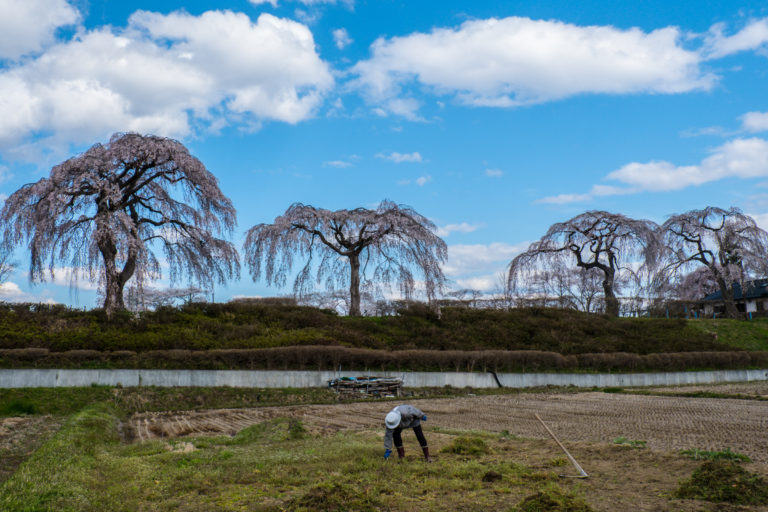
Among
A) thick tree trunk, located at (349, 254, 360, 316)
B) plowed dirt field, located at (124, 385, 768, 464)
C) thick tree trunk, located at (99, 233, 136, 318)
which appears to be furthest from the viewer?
thick tree trunk, located at (349, 254, 360, 316)

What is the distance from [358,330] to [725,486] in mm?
26871

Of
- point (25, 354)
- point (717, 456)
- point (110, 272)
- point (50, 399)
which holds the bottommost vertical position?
point (717, 456)

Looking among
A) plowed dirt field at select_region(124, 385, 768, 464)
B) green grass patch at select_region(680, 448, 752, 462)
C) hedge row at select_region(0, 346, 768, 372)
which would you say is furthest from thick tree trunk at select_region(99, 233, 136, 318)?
green grass patch at select_region(680, 448, 752, 462)

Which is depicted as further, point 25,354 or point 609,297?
point 609,297

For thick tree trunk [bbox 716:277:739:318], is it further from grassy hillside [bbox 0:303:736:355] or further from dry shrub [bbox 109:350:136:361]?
dry shrub [bbox 109:350:136:361]

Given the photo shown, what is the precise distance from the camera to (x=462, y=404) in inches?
893

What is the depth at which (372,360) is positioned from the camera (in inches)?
1118

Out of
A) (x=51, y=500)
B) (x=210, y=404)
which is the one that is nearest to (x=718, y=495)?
(x=51, y=500)

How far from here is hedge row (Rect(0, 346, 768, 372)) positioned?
2415 cm

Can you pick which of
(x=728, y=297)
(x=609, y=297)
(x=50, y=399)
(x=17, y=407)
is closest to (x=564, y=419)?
(x=50, y=399)

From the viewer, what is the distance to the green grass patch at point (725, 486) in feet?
24.0

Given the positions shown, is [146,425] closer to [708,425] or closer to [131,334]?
[131,334]

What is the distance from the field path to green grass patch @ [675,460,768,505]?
6.77 feet

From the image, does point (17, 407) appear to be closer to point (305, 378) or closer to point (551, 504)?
point (305, 378)
